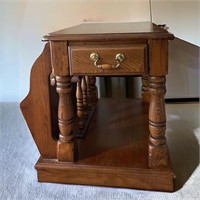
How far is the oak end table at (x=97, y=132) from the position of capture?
38.7 inches

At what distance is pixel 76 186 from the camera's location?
1.16 meters

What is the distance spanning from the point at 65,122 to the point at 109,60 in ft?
1.04

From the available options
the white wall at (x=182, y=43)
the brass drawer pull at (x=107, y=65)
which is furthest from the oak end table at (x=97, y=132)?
the white wall at (x=182, y=43)

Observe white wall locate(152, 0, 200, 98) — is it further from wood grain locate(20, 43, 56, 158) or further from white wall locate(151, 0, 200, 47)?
wood grain locate(20, 43, 56, 158)

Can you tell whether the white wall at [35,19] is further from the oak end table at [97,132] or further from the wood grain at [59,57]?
the wood grain at [59,57]

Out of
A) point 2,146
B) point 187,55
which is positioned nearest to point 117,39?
point 2,146

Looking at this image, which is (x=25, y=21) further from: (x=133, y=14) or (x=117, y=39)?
(x=117, y=39)

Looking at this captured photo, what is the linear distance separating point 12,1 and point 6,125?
1039 mm

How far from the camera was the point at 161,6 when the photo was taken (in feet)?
6.91

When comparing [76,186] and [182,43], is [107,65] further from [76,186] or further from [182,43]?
[182,43]

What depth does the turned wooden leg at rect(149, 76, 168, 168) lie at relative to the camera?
1.01 metres

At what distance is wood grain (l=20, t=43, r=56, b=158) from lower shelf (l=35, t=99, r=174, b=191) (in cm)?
8

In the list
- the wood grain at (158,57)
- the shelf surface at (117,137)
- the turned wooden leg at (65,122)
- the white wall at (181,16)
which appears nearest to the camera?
the wood grain at (158,57)

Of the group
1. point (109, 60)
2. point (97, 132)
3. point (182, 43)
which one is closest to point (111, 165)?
point (97, 132)
